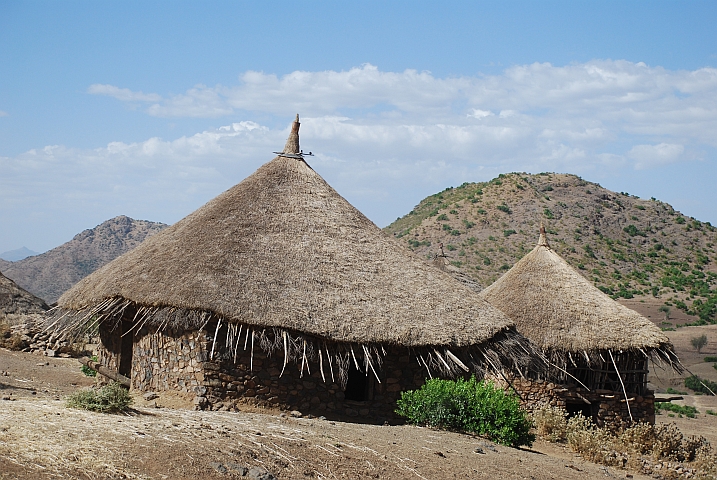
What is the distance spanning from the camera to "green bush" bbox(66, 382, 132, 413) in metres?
9.74

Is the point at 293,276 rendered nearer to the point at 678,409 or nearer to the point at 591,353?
the point at 591,353

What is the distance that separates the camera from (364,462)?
31.0 feet

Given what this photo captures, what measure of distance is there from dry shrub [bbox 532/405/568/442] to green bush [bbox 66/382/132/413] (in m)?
10.2

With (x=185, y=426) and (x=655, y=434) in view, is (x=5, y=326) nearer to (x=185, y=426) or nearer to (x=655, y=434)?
(x=185, y=426)

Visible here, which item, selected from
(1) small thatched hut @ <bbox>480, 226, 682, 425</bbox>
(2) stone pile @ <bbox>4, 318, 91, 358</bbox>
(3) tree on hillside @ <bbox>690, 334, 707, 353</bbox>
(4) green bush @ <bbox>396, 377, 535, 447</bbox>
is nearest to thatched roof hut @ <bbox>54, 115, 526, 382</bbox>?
(4) green bush @ <bbox>396, 377, 535, 447</bbox>

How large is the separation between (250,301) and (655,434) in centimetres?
987

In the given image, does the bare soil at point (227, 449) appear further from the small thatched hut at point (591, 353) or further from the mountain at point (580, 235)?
the mountain at point (580, 235)

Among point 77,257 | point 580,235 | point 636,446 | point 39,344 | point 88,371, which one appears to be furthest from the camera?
point 77,257

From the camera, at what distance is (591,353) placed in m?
18.8

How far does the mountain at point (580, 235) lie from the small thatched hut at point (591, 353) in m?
26.0

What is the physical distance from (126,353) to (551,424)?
9.31 m

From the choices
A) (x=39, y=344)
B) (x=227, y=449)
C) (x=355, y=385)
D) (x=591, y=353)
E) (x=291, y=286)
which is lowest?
(x=227, y=449)

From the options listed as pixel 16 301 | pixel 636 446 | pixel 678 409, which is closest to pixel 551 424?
pixel 636 446

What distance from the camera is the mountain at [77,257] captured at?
209 feet
